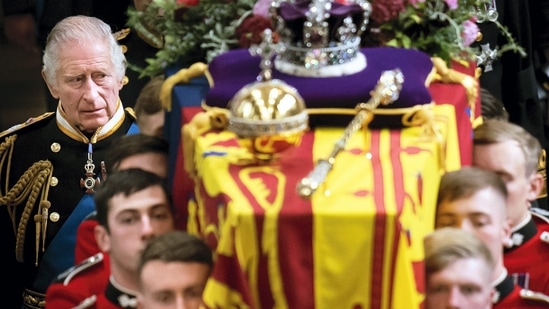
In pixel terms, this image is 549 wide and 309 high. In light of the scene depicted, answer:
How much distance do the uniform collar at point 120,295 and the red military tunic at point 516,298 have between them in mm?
501

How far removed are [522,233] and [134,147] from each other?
591mm

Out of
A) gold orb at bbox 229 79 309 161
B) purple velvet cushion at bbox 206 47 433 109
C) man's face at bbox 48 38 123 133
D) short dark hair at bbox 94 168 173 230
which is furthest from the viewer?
man's face at bbox 48 38 123 133

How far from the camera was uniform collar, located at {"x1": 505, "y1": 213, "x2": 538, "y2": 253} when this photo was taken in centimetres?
210

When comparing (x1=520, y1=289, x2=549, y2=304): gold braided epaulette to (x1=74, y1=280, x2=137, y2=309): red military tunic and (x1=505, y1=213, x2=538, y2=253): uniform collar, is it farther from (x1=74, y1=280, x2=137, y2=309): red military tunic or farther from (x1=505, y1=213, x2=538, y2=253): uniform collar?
(x1=74, y1=280, x2=137, y2=309): red military tunic

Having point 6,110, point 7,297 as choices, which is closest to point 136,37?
point 7,297

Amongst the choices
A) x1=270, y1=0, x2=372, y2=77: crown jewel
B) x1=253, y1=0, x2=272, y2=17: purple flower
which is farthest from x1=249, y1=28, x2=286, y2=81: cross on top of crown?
x1=253, y1=0, x2=272, y2=17: purple flower

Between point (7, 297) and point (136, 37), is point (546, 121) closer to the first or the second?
point (136, 37)

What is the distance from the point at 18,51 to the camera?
587 cm

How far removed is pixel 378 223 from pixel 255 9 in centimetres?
59

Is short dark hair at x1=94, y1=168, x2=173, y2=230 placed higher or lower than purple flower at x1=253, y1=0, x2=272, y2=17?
lower

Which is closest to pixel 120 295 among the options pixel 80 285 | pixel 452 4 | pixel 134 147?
pixel 80 285

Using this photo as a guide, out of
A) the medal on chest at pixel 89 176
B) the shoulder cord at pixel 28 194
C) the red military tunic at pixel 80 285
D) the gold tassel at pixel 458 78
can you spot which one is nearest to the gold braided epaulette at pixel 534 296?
the gold tassel at pixel 458 78

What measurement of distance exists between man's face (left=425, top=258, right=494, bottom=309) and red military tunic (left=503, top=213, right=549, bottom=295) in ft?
0.78

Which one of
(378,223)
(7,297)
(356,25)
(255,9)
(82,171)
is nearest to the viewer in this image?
(378,223)
